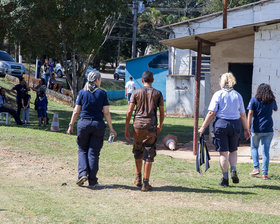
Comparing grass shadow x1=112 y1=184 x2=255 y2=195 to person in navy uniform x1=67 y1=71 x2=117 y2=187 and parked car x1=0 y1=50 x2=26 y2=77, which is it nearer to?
person in navy uniform x1=67 y1=71 x2=117 y2=187

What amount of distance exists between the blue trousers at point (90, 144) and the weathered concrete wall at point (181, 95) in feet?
52.8

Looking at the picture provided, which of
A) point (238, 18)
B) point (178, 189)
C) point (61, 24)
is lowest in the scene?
point (178, 189)

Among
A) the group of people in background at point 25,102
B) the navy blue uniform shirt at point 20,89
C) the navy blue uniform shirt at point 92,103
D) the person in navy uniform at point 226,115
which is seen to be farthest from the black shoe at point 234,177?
the navy blue uniform shirt at point 20,89

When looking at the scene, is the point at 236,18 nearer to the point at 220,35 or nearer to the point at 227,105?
the point at 220,35

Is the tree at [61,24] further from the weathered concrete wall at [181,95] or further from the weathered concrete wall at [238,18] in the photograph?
the weathered concrete wall at [181,95]

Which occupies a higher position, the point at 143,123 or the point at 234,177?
the point at 143,123

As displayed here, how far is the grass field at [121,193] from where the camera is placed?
588 cm

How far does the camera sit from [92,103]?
7477mm

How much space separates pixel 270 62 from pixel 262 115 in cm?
285

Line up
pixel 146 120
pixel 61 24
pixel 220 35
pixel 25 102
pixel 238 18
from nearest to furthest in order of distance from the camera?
pixel 146 120 → pixel 220 35 → pixel 25 102 → pixel 238 18 → pixel 61 24

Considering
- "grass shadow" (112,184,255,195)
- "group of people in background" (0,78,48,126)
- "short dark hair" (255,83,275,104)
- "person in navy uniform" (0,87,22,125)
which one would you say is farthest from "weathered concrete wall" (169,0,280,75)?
"grass shadow" (112,184,255,195)

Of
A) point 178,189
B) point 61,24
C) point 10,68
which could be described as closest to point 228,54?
point 178,189

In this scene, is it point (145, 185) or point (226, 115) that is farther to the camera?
point (226, 115)

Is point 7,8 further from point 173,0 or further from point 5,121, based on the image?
point 173,0
